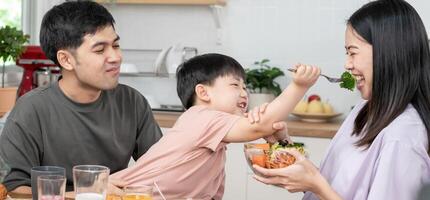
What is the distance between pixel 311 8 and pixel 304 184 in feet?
7.93

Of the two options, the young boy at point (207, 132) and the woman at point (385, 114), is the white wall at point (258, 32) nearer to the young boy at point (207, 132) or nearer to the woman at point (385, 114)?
the young boy at point (207, 132)

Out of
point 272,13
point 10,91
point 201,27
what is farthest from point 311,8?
point 10,91

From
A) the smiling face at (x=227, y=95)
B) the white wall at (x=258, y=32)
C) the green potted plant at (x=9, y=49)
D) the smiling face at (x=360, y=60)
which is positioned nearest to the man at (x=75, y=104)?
the smiling face at (x=227, y=95)

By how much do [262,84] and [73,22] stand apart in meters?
1.80

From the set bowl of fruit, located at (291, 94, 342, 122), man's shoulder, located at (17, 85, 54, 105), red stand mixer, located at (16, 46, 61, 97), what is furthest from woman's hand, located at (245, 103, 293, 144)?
red stand mixer, located at (16, 46, 61, 97)

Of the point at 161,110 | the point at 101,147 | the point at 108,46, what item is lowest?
the point at 161,110

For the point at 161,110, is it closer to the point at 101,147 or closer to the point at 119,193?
the point at 101,147

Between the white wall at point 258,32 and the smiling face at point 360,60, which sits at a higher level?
the smiling face at point 360,60

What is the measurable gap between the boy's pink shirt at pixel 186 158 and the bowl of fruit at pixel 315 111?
5.52ft

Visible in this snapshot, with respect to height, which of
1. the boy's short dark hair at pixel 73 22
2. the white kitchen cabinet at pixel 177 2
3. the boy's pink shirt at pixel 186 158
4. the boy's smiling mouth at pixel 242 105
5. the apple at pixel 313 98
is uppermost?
the boy's short dark hair at pixel 73 22

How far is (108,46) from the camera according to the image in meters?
2.30

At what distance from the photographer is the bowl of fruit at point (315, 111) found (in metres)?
3.72

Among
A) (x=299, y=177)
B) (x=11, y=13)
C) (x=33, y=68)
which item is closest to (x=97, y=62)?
(x=299, y=177)

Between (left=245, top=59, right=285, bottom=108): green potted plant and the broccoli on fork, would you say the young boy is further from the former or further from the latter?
(left=245, top=59, right=285, bottom=108): green potted plant
